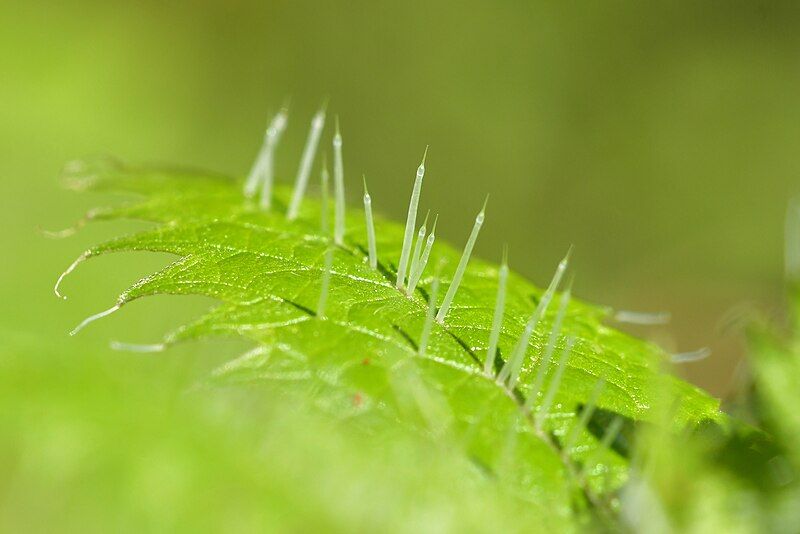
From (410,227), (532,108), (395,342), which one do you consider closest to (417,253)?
(410,227)

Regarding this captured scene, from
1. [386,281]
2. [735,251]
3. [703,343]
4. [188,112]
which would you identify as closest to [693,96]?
[735,251]

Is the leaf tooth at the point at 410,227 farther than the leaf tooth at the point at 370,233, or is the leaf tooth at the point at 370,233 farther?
the leaf tooth at the point at 370,233

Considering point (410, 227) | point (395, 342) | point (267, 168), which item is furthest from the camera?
point (267, 168)

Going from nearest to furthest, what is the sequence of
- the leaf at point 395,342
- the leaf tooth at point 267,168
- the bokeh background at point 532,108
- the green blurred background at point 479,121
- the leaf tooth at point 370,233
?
1. the leaf at point 395,342
2. the leaf tooth at point 370,233
3. the leaf tooth at point 267,168
4. the green blurred background at point 479,121
5. the bokeh background at point 532,108

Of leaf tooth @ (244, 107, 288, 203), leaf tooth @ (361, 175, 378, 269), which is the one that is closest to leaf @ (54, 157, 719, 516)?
leaf tooth @ (361, 175, 378, 269)

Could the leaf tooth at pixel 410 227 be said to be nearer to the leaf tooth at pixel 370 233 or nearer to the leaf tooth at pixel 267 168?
the leaf tooth at pixel 370 233

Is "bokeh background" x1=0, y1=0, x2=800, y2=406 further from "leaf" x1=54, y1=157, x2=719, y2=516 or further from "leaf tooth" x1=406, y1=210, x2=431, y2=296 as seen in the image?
"leaf tooth" x1=406, y1=210, x2=431, y2=296

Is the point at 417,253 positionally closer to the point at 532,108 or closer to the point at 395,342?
the point at 395,342

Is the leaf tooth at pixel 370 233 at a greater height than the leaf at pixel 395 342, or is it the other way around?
the leaf tooth at pixel 370 233

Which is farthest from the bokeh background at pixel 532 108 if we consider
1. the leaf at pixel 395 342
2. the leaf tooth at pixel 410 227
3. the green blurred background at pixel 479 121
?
the leaf tooth at pixel 410 227
